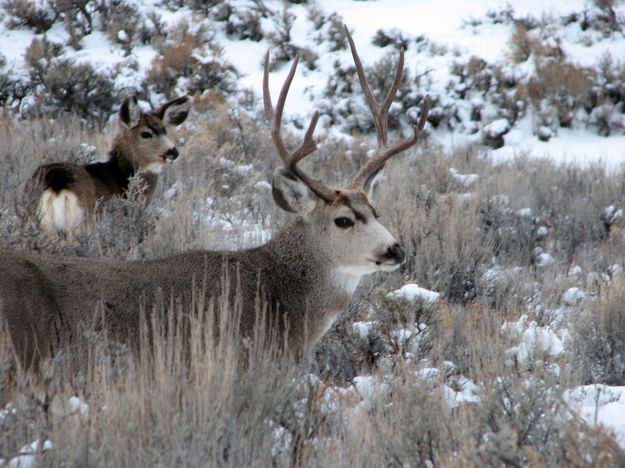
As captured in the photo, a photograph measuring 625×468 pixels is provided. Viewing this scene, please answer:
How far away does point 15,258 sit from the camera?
412 centimetres

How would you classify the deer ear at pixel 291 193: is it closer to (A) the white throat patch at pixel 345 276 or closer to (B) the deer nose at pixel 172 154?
(A) the white throat patch at pixel 345 276

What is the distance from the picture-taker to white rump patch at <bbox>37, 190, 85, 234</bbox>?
6973 mm

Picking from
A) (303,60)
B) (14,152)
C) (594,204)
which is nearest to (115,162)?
(14,152)

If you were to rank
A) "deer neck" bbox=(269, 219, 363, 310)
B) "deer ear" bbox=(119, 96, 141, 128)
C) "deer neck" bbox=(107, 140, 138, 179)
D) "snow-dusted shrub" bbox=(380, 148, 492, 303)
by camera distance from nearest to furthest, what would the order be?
"deer neck" bbox=(269, 219, 363, 310) < "snow-dusted shrub" bbox=(380, 148, 492, 303) < "deer neck" bbox=(107, 140, 138, 179) < "deer ear" bbox=(119, 96, 141, 128)

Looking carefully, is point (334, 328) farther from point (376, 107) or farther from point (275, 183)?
point (376, 107)

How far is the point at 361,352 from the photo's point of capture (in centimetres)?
538

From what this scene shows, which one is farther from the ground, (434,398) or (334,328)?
(434,398)

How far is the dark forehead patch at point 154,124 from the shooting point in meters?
9.26

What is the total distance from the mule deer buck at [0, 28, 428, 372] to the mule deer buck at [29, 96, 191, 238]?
85.4 inches

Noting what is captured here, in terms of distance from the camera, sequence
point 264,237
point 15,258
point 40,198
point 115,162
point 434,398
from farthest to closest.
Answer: point 115,162 < point 264,237 < point 40,198 < point 15,258 < point 434,398

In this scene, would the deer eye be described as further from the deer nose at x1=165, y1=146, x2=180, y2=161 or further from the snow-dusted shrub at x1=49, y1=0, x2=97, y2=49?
the snow-dusted shrub at x1=49, y1=0, x2=97, y2=49

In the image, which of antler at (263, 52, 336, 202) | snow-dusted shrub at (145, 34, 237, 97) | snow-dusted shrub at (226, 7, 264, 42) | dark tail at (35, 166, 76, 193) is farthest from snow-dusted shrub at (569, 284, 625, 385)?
snow-dusted shrub at (226, 7, 264, 42)

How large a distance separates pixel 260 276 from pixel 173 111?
534 centimetres

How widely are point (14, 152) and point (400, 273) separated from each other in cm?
497
